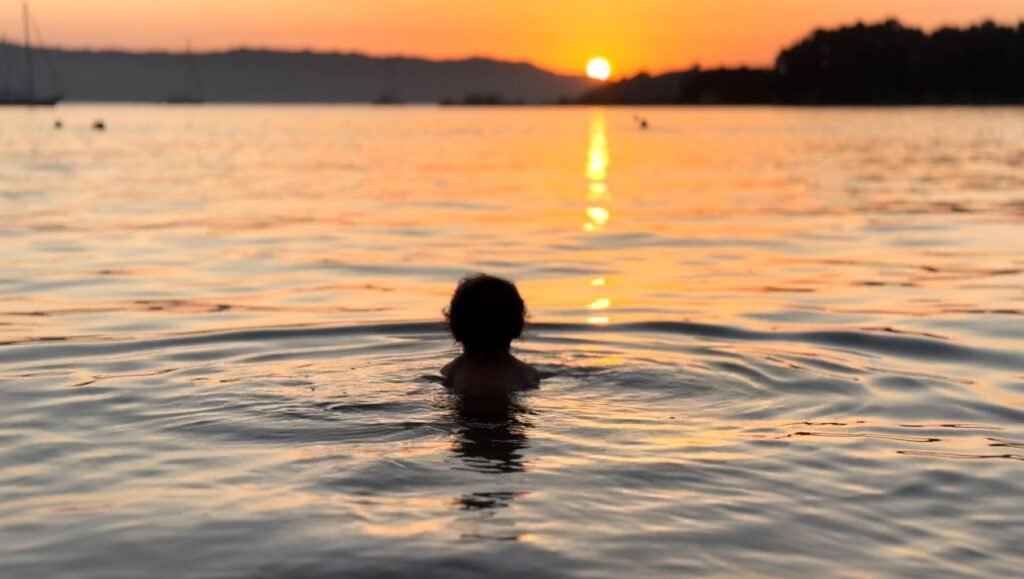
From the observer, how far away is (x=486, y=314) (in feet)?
30.4

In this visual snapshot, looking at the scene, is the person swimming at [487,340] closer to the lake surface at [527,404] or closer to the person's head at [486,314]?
the person's head at [486,314]

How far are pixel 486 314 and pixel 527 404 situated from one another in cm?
82

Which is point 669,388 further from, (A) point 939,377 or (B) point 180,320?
(B) point 180,320

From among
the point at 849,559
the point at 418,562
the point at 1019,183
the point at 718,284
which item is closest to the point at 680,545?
the point at 849,559

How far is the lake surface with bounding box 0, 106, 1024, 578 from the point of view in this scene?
5871 mm

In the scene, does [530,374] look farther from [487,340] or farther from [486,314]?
[486,314]

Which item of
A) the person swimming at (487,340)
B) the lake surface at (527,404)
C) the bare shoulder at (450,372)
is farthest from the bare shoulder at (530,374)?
the bare shoulder at (450,372)

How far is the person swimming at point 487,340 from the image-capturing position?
911 centimetres

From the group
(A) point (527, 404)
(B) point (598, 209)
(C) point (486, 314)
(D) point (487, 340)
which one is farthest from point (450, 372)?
(B) point (598, 209)

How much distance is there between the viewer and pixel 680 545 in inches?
228

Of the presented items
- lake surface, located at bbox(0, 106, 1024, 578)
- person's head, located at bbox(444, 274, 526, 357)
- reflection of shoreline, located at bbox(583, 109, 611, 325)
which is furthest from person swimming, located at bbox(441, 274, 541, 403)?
reflection of shoreline, located at bbox(583, 109, 611, 325)

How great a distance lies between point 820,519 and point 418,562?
6.77 ft

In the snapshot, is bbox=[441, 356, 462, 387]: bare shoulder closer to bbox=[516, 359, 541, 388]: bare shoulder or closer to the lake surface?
the lake surface

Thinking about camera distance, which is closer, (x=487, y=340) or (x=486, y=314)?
(x=486, y=314)
